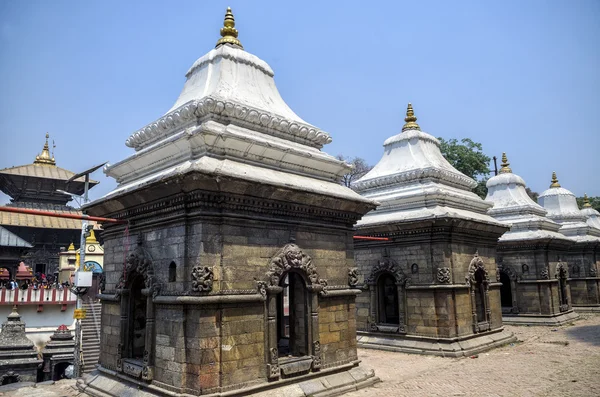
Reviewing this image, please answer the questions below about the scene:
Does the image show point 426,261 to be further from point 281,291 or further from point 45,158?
point 45,158

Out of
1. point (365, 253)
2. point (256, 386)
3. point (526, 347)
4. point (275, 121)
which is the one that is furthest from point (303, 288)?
point (526, 347)

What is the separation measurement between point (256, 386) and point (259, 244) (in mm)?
2529

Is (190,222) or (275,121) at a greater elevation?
(275,121)

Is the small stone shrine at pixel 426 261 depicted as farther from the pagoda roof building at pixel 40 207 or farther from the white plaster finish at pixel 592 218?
the pagoda roof building at pixel 40 207

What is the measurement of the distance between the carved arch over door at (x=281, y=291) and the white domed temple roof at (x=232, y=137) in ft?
4.73

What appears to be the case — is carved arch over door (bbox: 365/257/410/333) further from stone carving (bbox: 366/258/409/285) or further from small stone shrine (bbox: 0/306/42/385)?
small stone shrine (bbox: 0/306/42/385)

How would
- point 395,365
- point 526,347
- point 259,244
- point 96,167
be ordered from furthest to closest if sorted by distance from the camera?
point 96,167 → point 526,347 → point 395,365 → point 259,244

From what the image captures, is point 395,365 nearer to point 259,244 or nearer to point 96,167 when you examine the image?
point 259,244

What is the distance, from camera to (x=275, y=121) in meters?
9.85

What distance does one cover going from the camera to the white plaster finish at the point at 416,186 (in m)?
15.0

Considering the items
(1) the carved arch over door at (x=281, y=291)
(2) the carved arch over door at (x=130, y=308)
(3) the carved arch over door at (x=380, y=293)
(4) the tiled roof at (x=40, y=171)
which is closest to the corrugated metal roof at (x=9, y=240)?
(4) the tiled roof at (x=40, y=171)

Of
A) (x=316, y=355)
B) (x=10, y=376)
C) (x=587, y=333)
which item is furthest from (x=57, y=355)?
(x=587, y=333)

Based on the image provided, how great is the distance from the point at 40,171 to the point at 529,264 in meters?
38.3

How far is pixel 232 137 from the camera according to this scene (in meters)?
8.69
